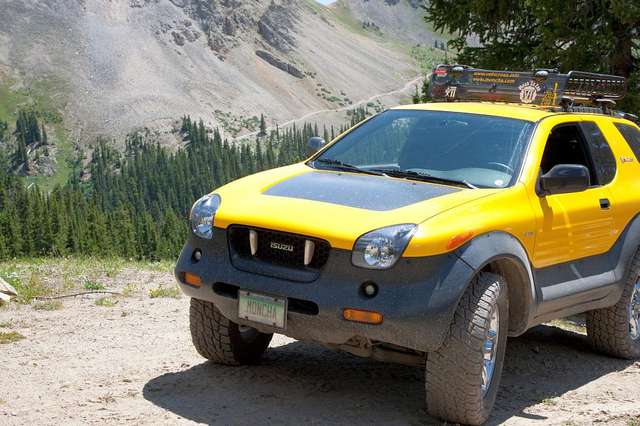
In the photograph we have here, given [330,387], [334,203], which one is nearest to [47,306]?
[330,387]

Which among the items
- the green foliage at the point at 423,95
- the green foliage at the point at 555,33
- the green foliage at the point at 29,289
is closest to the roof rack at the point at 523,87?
the green foliage at the point at 423,95

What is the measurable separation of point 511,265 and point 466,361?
0.97 metres

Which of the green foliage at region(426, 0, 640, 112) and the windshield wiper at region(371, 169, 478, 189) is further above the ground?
the green foliage at region(426, 0, 640, 112)

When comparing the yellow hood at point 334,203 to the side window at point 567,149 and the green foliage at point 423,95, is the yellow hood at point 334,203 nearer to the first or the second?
the side window at point 567,149

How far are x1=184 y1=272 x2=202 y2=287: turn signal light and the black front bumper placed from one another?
0.36 meters

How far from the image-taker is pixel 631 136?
26.9ft

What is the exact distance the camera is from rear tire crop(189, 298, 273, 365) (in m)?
6.40

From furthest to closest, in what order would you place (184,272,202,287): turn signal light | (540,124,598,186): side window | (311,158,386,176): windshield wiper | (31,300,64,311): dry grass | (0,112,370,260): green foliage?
(0,112,370,260): green foliage < (31,300,64,311): dry grass < (540,124,598,186): side window < (311,158,386,176): windshield wiper < (184,272,202,287): turn signal light

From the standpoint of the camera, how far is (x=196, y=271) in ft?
19.1

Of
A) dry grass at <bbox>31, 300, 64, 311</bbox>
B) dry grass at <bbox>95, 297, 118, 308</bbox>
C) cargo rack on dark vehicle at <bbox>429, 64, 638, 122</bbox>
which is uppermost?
cargo rack on dark vehicle at <bbox>429, 64, 638, 122</bbox>

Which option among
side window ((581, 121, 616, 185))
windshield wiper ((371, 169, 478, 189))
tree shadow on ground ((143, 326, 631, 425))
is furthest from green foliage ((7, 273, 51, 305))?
side window ((581, 121, 616, 185))

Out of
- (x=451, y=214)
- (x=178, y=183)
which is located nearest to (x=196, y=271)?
(x=451, y=214)

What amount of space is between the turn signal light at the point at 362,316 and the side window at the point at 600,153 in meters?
3.19

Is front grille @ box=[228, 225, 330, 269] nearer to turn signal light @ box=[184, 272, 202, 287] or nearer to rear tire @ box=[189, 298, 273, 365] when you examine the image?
turn signal light @ box=[184, 272, 202, 287]
